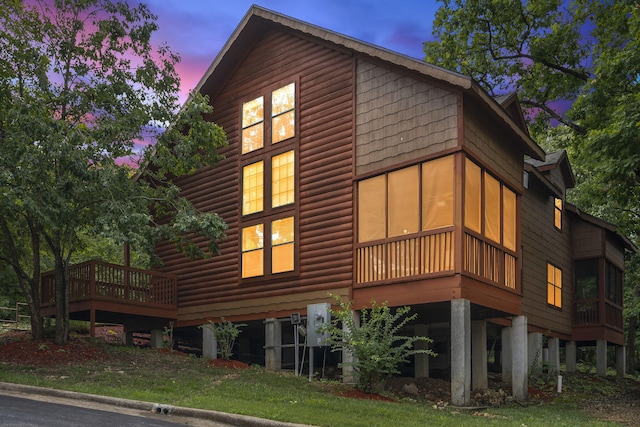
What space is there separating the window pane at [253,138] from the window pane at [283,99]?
0.73 metres

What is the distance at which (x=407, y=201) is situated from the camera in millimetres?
16531

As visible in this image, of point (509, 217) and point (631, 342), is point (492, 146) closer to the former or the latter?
point (509, 217)

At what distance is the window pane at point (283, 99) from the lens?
66.1 ft

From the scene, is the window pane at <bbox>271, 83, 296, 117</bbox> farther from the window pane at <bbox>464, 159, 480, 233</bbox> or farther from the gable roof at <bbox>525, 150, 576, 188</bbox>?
the gable roof at <bbox>525, 150, 576, 188</bbox>

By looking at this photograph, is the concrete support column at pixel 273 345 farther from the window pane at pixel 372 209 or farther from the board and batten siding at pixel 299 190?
the window pane at pixel 372 209

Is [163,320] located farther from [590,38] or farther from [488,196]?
[590,38]

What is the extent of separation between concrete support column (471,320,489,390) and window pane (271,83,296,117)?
832cm

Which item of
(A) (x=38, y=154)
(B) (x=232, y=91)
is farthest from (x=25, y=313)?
(A) (x=38, y=154)

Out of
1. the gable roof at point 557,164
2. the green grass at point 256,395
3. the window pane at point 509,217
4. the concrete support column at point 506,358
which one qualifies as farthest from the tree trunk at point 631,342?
the window pane at point 509,217

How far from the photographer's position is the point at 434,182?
16.1 metres

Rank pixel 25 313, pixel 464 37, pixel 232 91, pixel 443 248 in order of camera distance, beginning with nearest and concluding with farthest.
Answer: pixel 443 248, pixel 232 91, pixel 464 37, pixel 25 313

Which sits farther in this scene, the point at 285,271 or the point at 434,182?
the point at 285,271

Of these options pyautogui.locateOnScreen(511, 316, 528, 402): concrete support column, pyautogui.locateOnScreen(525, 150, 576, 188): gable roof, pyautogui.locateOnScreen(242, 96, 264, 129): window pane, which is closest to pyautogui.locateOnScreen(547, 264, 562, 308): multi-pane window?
pyautogui.locateOnScreen(525, 150, 576, 188): gable roof

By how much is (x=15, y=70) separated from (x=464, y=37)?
16.9 m
